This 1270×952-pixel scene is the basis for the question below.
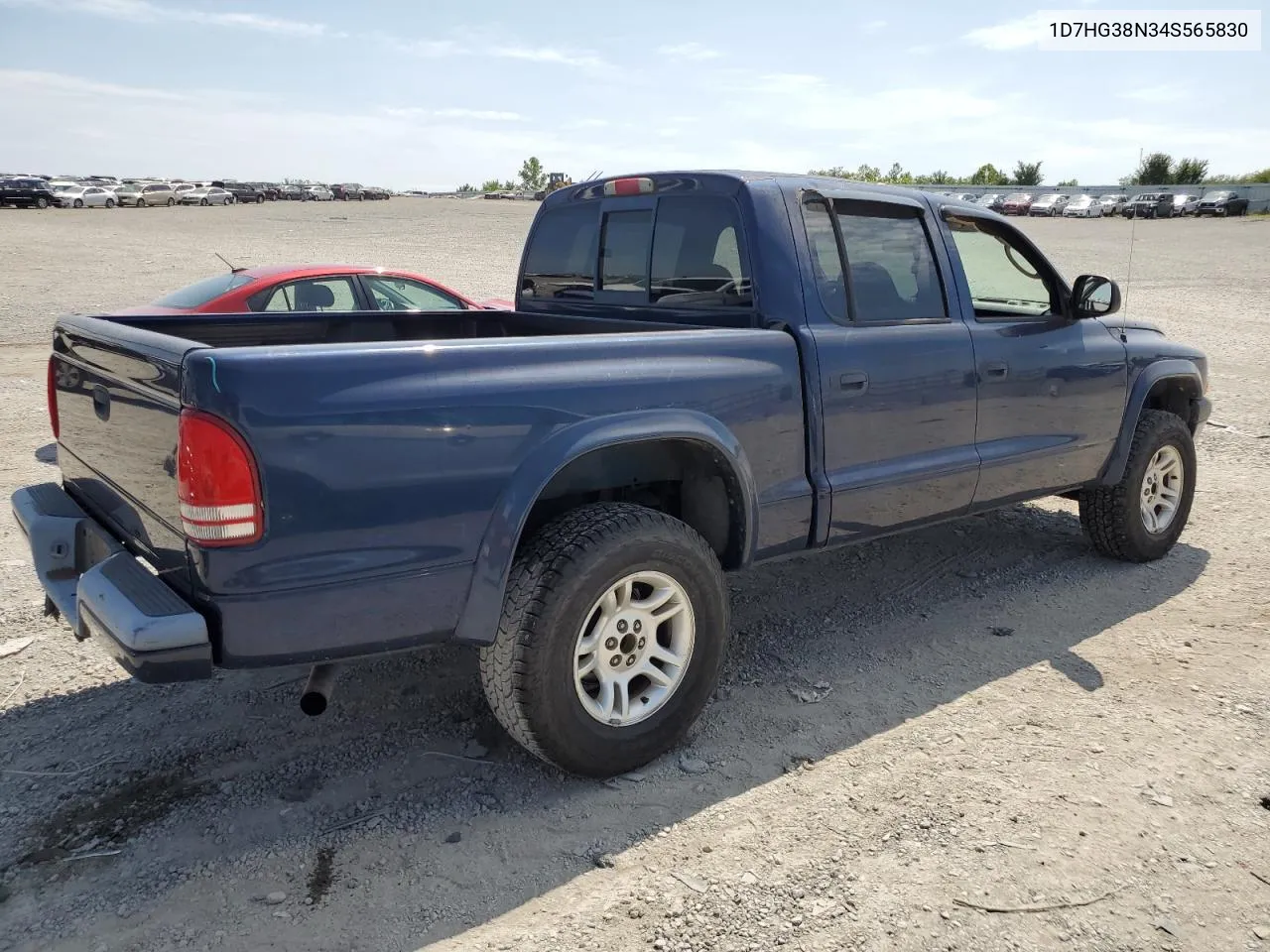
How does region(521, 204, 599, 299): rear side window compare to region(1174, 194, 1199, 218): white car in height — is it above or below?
below

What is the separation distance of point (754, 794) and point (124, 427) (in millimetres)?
2288

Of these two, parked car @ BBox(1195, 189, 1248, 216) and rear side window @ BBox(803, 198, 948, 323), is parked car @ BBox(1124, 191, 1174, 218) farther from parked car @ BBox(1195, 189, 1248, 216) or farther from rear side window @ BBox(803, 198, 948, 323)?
rear side window @ BBox(803, 198, 948, 323)

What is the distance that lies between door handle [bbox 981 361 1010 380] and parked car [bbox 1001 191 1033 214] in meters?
58.5

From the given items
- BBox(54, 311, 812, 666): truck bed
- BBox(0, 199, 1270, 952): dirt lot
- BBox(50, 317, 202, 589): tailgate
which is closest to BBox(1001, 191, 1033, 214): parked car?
BBox(0, 199, 1270, 952): dirt lot

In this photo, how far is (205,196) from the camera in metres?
61.2

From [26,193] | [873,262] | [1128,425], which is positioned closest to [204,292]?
[873,262]

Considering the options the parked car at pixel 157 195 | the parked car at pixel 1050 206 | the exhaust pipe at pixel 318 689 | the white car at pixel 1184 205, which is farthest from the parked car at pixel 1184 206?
the exhaust pipe at pixel 318 689

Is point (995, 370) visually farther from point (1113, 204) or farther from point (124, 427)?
point (1113, 204)

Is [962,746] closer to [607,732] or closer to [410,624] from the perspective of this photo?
[607,732]

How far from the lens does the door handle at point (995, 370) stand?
4418 mm

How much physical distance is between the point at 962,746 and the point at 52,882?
2.88 metres

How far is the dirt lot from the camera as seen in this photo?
2676mm

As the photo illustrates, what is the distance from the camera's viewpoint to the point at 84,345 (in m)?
3.43

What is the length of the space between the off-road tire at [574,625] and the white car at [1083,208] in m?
60.2
